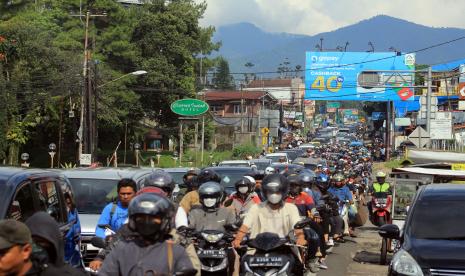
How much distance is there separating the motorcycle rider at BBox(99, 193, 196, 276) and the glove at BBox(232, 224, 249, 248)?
11.1ft

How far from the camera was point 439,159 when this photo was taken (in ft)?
74.6

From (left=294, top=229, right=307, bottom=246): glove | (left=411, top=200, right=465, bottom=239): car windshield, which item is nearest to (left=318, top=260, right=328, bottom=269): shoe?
(left=294, top=229, right=307, bottom=246): glove

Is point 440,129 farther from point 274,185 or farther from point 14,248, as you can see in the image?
point 14,248

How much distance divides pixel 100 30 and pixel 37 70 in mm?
12091

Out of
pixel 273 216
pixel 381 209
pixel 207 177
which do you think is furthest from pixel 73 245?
pixel 381 209

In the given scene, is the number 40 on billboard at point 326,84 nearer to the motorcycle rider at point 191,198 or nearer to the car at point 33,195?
the motorcycle rider at point 191,198

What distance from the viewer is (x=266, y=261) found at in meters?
7.55

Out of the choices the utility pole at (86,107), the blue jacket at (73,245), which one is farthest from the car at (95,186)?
the utility pole at (86,107)

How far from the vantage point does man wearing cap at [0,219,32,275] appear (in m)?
4.20

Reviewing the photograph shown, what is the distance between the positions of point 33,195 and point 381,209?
31.0 ft

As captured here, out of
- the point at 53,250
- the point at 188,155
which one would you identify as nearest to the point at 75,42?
the point at 188,155

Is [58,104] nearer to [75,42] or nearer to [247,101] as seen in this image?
[75,42]

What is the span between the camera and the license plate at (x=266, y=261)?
24.7 feet

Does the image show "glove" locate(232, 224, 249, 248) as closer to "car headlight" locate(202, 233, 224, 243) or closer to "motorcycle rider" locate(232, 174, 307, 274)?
"motorcycle rider" locate(232, 174, 307, 274)
